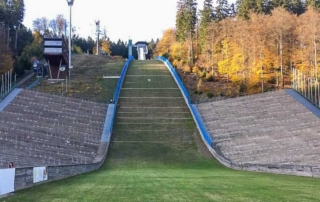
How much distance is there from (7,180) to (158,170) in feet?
36.1

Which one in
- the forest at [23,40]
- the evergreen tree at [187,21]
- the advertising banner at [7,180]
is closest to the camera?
the advertising banner at [7,180]

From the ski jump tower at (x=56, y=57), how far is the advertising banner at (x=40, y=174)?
33049 millimetres

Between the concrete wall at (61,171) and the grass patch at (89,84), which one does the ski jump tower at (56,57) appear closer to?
the grass patch at (89,84)

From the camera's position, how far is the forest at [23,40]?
192 feet

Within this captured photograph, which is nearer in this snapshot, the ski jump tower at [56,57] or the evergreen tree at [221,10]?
the ski jump tower at [56,57]

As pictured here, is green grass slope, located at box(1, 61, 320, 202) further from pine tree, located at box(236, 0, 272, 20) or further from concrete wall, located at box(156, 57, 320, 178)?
pine tree, located at box(236, 0, 272, 20)

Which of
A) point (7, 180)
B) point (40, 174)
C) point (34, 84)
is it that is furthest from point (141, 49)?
point (7, 180)

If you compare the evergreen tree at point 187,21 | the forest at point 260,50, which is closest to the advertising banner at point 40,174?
the forest at point 260,50

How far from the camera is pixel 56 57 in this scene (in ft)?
164

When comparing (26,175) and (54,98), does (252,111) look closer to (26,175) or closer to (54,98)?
(54,98)

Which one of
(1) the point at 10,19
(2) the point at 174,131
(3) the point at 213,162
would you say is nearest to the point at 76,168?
(3) the point at 213,162

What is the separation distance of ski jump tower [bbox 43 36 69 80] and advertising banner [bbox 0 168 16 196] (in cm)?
3597

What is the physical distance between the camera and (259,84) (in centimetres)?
4934

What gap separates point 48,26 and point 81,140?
3948 inches
